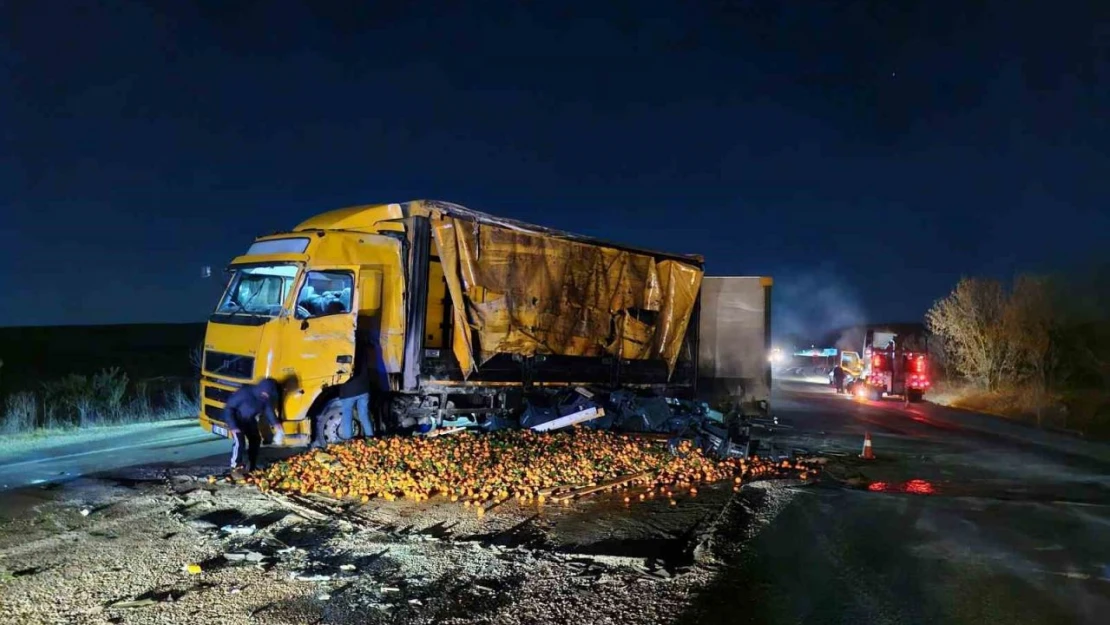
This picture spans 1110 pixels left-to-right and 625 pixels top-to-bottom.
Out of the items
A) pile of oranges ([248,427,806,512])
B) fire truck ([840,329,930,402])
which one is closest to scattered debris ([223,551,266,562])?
pile of oranges ([248,427,806,512])

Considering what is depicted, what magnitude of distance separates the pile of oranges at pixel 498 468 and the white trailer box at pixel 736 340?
14.7 ft

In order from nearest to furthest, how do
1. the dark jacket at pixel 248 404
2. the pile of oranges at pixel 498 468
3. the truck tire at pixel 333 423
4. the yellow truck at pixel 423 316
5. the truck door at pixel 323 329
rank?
the pile of oranges at pixel 498 468 < the dark jacket at pixel 248 404 < the truck door at pixel 323 329 < the yellow truck at pixel 423 316 < the truck tire at pixel 333 423

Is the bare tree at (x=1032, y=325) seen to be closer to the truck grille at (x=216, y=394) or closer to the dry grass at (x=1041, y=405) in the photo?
the dry grass at (x=1041, y=405)

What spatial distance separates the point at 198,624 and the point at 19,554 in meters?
2.36

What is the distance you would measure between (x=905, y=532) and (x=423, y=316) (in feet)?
21.0

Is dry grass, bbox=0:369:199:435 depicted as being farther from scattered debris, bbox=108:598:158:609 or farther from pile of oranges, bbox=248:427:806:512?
scattered debris, bbox=108:598:158:609

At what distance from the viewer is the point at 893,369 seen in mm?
26281

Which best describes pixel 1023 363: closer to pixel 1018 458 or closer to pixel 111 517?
pixel 1018 458

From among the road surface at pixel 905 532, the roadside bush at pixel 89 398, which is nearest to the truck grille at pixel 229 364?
the road surface at pixel 905 532

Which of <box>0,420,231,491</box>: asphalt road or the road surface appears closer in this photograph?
the road surface

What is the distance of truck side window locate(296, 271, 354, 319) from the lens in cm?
950

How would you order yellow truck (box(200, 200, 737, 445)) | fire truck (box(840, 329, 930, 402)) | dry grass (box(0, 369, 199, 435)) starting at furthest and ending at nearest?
fire truck (box(840, 329, 930, 402))
dry grass (box(0, 369, 199, 435))
yellow truck (box(200, 200, 737, 445))

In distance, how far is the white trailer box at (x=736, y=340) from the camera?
1478 centimetres

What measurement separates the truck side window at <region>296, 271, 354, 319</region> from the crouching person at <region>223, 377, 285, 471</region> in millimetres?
1078
